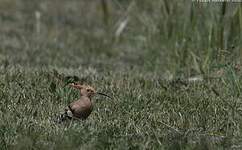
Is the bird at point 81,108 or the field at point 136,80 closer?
the field at point 136,80

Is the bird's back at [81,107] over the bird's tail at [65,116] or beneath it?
over

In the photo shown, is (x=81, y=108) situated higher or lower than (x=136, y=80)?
lower

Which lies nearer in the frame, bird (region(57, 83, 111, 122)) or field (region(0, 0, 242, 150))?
field (region(0, 0, 242, 150))

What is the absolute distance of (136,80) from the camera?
24.5 feet

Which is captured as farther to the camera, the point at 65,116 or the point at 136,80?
the point at 136,80

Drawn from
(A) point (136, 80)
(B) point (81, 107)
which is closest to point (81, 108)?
(B) point (81, 107)

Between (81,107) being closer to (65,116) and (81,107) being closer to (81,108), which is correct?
(81,108)

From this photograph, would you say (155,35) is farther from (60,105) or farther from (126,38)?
(60,105)

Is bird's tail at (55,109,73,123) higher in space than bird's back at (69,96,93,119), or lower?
lower

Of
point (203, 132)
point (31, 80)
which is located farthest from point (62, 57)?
point (203, 132)

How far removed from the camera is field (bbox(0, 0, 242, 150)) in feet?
15.4

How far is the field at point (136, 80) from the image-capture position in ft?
15.4

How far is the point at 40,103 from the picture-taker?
573cm

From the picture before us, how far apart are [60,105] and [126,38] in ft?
21.3
